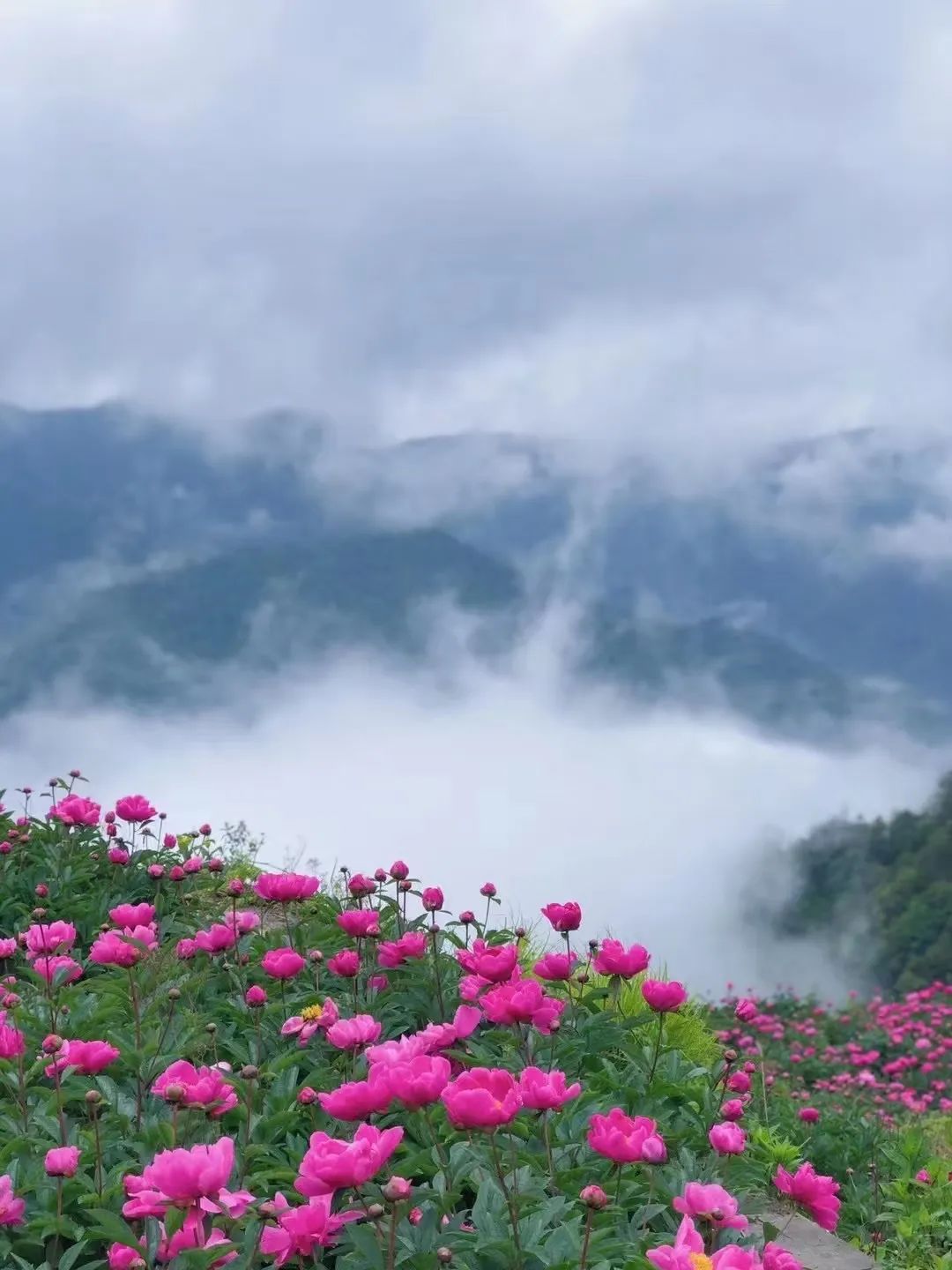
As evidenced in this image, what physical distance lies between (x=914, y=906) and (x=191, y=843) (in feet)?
71.6

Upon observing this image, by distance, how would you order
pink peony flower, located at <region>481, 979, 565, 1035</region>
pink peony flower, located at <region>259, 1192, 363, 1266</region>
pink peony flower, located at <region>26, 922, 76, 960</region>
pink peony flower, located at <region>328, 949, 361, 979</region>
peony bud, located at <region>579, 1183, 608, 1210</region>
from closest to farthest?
peony bud, located at <region>579, 1183, 608, 1210</region> < pink peony flower, located at <region>259, 1192, 363, 1266</region> < pink peony flower, located at <region>481, 979, 565, 1035</region> < pink peony flower, located at <region>328, 949, 361, 979</region> < pink peony flower, located at <region>26, 922, 76, 960</region>

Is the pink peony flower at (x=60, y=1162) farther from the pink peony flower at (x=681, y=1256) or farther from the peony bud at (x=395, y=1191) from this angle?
the pink peony flower at (x=681, y=1256)

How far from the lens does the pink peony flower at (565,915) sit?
4254mm

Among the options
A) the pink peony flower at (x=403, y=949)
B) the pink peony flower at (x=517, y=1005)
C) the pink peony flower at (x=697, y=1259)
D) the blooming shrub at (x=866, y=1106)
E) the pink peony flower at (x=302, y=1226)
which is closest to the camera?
the pink peony flower at (x=697, y=1259)

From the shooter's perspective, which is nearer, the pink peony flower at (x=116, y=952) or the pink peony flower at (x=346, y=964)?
the pink peony flower at (x=116, y=952)

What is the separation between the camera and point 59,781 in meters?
7.32

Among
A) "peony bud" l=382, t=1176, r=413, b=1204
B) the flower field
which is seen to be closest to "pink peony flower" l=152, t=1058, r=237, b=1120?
the flower field

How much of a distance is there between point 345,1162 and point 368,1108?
0.24 m

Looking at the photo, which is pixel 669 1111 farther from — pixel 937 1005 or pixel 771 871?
pixel 771 871

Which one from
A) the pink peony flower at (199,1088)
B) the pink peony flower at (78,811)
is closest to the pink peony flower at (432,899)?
the pink peony flower at (199,1088)

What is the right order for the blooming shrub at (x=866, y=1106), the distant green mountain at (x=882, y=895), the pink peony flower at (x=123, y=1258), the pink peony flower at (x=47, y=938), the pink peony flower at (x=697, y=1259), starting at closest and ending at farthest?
the pink peony flower at (x=697, y=1259), the pink peony flower at (x=123, y=1258), the pink peony flower at (x=47, y=938), the blooming shrub at (x=866, y=1106), the distant green mountain at (x=882, y=895)

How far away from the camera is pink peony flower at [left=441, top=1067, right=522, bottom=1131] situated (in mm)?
2561

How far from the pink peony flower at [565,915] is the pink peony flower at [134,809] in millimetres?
2840

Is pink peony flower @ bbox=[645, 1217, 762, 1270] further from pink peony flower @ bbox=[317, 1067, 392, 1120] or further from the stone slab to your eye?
the stone slab
